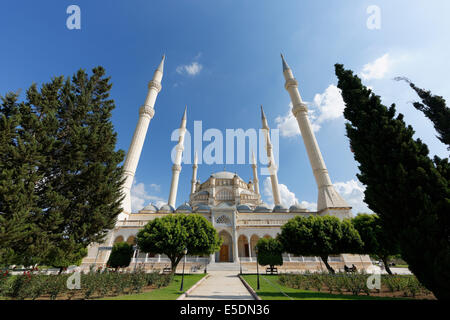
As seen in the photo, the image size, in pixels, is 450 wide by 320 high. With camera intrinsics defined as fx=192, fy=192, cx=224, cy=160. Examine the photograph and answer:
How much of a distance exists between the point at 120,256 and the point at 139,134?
21080mm

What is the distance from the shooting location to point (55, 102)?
453 inches

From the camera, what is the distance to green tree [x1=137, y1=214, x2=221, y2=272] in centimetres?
1772

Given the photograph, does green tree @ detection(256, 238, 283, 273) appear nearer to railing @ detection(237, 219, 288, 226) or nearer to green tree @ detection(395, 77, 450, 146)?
railing @ detection(237, 219, 288, 226)

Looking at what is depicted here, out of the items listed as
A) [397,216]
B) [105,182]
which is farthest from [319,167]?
[105,182]

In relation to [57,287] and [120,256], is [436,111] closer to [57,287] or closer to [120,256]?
[57,287]

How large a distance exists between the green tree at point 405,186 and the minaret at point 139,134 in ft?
96.6

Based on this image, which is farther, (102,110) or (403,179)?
(102,110)

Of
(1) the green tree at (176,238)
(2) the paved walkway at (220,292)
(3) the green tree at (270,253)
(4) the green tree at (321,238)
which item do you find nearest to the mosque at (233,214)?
(3) the green tree at (270,253)

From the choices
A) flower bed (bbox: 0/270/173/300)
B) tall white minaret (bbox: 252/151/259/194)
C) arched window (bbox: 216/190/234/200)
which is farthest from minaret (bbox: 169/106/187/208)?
flower bed (bbox: 0/270/173/300)

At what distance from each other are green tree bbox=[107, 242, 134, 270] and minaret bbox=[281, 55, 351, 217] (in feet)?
89.2

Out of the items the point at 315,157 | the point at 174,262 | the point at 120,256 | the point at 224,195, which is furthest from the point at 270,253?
the point at 224,195
